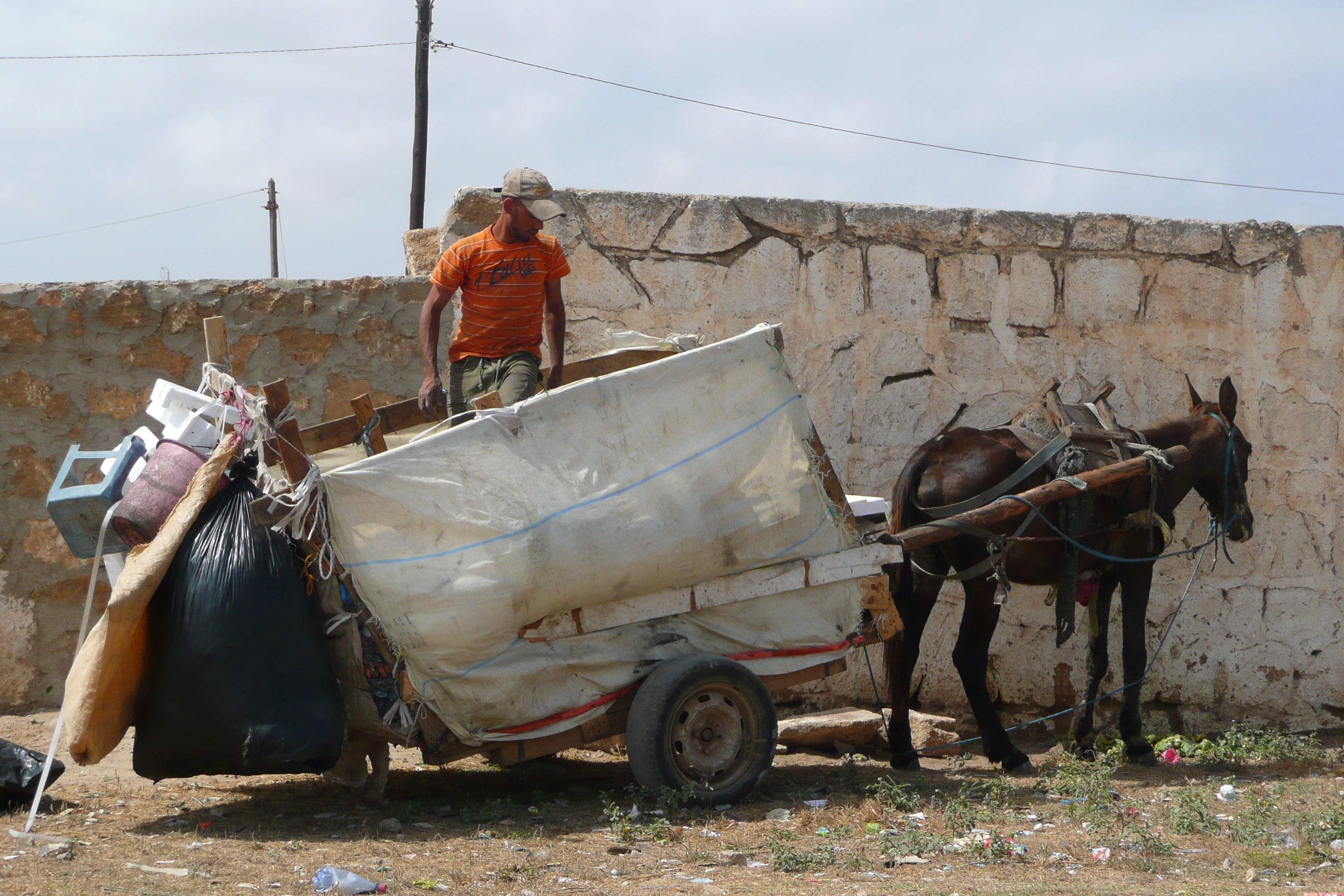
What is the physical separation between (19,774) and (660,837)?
2.02 m

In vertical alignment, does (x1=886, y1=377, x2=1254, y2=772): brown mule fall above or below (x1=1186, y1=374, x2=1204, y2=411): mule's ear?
below

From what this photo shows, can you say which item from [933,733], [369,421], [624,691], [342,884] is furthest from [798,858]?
[933,733]

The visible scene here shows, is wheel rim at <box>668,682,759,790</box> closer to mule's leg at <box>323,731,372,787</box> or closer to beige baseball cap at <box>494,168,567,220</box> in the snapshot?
mule's leg at <box>323,731,372,787</box>

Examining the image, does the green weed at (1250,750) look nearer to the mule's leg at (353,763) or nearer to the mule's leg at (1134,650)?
the mule's leg at (1134,650)

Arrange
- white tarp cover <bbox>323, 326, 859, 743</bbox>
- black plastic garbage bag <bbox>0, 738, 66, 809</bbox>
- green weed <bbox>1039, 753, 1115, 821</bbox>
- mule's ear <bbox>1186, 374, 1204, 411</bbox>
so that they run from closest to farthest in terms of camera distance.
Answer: white tarp cover <bbox>323, 326, 859, 743</bbox>, black plastic garbage bag <bbox>0, 738, 66, 809</bbox>, green weed <bbox>1039, 753, 1115, 821</bbox>, mule's ear <bbox>1186, 374, 1204, 411</bbox>

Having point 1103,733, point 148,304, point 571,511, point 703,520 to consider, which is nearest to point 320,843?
point 571,511

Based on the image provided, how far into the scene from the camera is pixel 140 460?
3908mm

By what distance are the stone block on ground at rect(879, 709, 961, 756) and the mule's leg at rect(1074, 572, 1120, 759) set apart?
563mm

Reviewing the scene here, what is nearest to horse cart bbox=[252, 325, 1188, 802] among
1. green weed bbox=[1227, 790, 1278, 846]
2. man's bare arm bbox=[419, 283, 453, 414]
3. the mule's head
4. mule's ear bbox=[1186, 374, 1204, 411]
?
man's bare arm bbox=[419, 283, 453, 414]

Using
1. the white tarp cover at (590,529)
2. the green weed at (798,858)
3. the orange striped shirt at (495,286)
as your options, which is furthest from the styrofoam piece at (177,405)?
the green weed at (798,858)

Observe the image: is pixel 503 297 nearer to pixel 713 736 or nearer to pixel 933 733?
pixel 713 736

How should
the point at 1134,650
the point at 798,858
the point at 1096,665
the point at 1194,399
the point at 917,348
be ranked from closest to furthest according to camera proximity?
the point at 798,858, the point at 1134,650, the point at 1096,665, the point at 1194,399, the point at 917,348

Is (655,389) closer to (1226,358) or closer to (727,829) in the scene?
(727,829)

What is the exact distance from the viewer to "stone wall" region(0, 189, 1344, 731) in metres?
5.26
